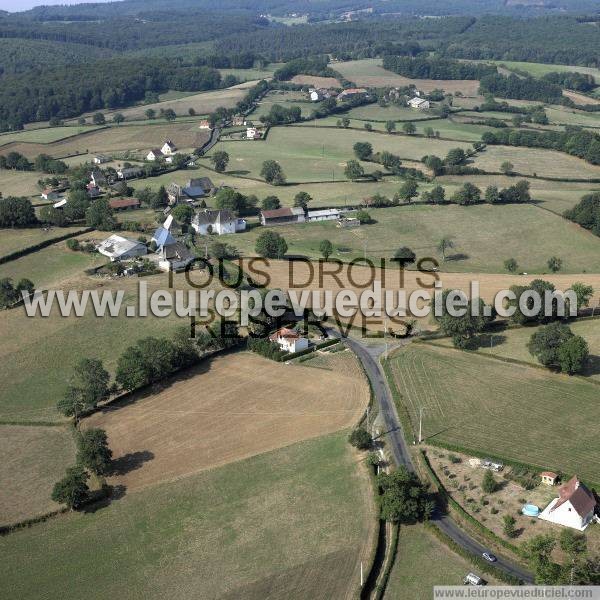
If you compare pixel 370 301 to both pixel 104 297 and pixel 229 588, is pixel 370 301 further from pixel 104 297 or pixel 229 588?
pixel 229 588

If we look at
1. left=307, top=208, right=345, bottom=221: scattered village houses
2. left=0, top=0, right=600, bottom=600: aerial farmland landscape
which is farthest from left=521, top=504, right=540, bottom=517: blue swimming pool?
left=307, top=208, right=345, bottom=221: scattered village houses

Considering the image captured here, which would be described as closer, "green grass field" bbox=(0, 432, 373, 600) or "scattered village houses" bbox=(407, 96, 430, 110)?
"green grass field" bbox=(0, 432, 373, 600)

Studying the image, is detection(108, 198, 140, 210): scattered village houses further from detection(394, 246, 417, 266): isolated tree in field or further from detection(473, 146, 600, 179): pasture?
detection(473, 146, 600, 179): pasture

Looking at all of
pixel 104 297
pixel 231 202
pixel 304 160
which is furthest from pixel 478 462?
pixel 304 160

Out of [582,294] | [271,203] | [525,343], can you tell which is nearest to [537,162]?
[271,203]

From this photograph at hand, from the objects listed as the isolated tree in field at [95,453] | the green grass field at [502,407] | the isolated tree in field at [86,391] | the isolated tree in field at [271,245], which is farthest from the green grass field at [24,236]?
the green grass field at [502,407]
